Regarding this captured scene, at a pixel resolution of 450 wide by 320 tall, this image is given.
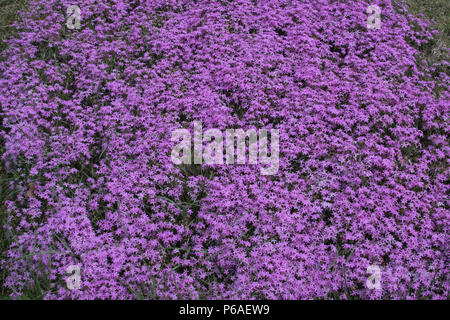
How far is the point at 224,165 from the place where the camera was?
569cm

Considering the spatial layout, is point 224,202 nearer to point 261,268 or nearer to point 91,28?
point 261,268

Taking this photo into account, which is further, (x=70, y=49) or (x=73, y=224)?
(x=70, y=49)

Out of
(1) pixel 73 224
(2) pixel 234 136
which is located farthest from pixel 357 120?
(1) pixel 73 224

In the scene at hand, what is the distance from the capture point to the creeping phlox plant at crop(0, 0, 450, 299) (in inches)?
180

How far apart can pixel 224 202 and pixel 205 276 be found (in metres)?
1.12

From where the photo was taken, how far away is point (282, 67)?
24.3 feet

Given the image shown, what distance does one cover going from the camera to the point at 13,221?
5.03m

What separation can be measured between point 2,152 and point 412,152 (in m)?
7.45

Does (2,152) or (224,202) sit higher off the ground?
(224,202)

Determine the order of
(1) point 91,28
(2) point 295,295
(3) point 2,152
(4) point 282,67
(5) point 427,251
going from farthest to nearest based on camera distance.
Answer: (1) point 91,28, (4) point 282,67, (3) point 2,152, (5) point 427,251, (2) point 295,295

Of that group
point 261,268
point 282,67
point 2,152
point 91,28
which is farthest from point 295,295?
point 91,28

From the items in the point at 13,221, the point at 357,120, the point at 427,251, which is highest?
the point at 357,120

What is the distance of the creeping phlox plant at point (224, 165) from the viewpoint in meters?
4.57
